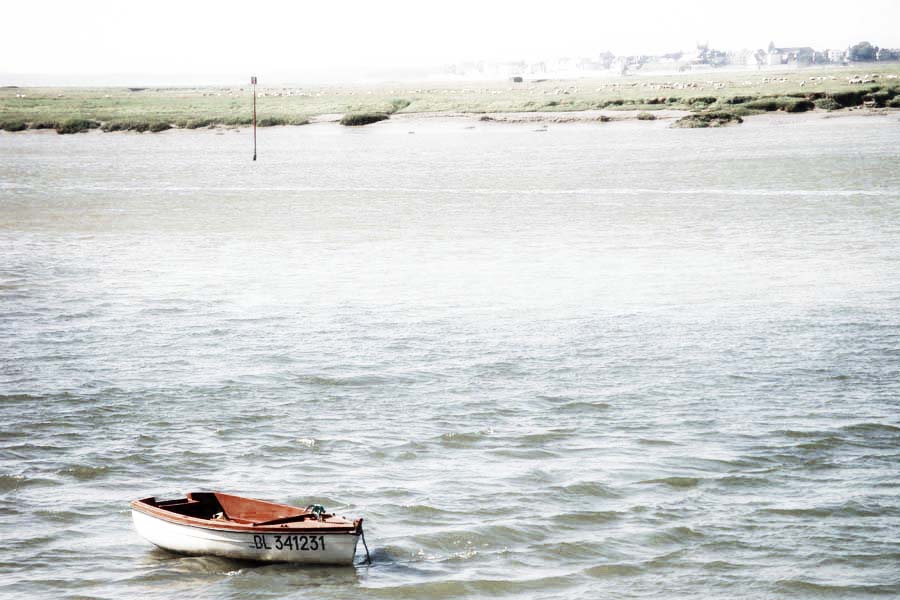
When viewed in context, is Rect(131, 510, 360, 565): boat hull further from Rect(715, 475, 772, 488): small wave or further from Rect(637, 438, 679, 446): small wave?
Rect(637, 438, 679, 446): small wave

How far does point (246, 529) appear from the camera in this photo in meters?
13.7

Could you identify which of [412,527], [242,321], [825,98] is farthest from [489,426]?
[825,98]

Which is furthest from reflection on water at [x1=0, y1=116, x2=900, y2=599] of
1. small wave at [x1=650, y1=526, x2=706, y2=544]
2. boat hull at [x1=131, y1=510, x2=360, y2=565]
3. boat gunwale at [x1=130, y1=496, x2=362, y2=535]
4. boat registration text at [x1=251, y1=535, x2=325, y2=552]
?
boat gunwale at [x1=130, y1=496, x2=362, y2=535]

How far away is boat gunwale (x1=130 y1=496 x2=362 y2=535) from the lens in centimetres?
1340

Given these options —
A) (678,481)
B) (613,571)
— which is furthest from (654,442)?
(613,571)

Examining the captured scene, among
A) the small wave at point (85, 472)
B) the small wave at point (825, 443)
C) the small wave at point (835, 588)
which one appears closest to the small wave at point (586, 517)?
the small wave at point (835, 588)

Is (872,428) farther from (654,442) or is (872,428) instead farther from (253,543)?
(253,543)

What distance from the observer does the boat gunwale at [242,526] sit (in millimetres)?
13398

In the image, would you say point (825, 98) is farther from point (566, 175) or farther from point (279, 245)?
point (279, 245)

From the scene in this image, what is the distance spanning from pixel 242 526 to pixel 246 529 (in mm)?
59

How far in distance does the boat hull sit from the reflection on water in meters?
0.19

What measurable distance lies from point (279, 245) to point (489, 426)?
22.8 metres

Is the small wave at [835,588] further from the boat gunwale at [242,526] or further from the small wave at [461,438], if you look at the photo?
the small wave at [461,438]

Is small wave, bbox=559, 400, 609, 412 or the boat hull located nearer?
the boat hull
